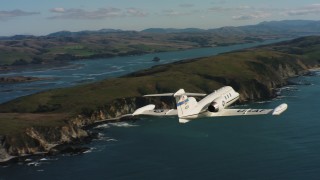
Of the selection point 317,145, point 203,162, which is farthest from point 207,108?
point 317,145

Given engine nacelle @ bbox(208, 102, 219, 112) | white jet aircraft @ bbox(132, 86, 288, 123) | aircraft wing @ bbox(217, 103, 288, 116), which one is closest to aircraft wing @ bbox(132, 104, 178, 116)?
white jet aircraft @ bbox(132, 86, 288, 123)

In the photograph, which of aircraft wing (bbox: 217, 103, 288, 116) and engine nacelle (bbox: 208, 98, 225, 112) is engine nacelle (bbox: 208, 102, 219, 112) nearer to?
engine nacelle (bbox: 208, 98, 225, 112)

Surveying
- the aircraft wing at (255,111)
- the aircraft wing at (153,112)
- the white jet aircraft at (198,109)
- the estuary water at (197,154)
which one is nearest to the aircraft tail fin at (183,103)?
the white jet aircraft at (198,109)

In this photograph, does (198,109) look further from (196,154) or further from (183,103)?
(196,154)

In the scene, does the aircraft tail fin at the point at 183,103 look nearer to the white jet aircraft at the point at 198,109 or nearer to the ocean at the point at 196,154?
the white jet aircraft at the point at 198,109

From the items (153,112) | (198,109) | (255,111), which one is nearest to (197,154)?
(198,109)

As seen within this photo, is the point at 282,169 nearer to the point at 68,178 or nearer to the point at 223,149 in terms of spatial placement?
the point at 223,149
